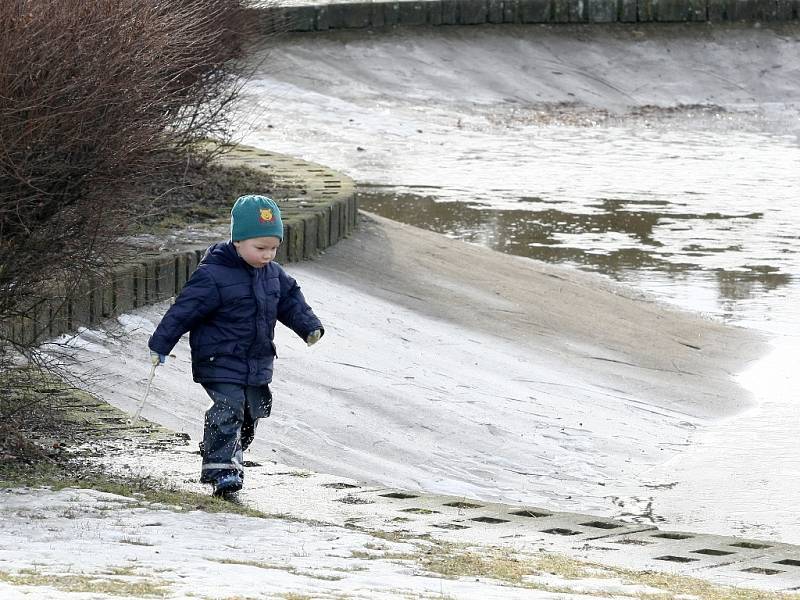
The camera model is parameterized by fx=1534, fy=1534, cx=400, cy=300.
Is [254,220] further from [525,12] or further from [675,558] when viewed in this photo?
[525,12]

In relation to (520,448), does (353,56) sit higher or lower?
higher

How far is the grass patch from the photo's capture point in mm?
4195

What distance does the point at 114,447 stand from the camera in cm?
613

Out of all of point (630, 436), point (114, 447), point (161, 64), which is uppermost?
point (161, 64)

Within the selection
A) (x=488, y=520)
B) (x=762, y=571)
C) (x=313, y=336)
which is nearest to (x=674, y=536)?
(x=762, y=571)

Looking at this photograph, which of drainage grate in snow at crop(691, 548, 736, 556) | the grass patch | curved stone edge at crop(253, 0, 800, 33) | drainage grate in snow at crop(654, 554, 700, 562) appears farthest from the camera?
curved stone edge at crop(253, 0, 800, 33)

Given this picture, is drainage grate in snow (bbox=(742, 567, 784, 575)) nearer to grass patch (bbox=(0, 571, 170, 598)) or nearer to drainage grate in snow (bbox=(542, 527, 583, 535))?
drainage grate in snow (bbox=(542, 527, 583, 535))

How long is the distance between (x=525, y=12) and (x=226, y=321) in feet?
63.2

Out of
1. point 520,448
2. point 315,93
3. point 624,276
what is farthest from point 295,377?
point 315,93

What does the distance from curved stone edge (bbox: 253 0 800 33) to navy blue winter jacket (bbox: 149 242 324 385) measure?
16.2 metres

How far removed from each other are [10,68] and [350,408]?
3.00m

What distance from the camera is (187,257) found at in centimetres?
845

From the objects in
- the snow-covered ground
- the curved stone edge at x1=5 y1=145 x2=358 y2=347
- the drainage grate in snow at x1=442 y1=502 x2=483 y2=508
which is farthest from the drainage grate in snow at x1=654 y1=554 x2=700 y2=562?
the curved stone edge at x1=5 y1=145 x2=358 y2=347

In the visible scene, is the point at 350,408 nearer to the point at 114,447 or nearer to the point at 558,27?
the point at 114,447
